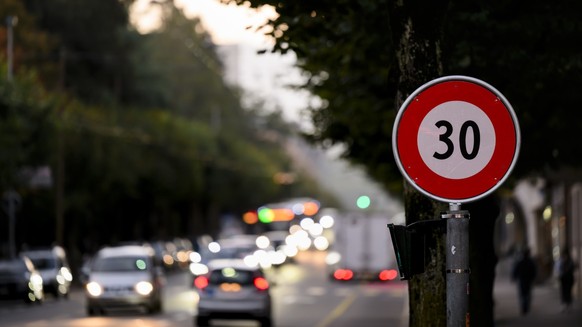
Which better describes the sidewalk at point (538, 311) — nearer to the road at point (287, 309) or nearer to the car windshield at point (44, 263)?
the road at point (287, 309)

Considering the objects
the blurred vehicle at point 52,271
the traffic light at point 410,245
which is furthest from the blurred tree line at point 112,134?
the traffic light at point 410,245

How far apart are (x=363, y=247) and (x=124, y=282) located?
2362cm

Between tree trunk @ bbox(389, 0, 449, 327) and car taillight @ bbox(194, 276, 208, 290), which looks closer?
tree trunk @ bbox(389, 0, 449, 327)

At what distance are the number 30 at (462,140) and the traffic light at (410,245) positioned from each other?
49 cm

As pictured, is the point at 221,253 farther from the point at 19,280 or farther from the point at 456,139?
the point at 456,139

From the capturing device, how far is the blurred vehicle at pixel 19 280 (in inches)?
1766

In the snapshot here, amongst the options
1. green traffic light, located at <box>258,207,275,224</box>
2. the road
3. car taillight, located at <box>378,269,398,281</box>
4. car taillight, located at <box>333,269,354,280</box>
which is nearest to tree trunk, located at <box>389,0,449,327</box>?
the road

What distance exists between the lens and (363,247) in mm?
59969

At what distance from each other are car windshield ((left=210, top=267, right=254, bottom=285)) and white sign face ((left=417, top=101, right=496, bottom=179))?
83.7ft

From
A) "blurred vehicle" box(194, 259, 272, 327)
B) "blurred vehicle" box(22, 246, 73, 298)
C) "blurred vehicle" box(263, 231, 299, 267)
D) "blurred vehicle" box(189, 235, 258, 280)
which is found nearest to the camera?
"blurred vehicle" box(194, 259, 272, 327)

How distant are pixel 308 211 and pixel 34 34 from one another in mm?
47275

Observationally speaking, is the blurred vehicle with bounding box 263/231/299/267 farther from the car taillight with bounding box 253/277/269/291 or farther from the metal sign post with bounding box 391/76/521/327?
the metal sign post with bounding box 391/76/521/327

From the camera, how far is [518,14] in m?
18.7

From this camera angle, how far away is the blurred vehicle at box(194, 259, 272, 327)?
32281mm
